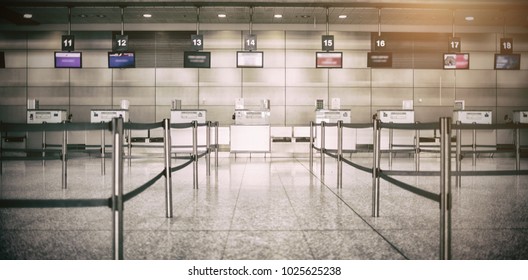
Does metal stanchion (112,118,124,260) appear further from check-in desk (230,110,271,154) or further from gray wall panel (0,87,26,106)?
gray wall panel (0,87,26,106)

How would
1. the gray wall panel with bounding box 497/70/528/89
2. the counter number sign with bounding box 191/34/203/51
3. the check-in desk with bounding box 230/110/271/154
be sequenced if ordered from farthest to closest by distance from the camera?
the gray wall panel with bounding box 497/70/528/89, the counter number sign with bounding box 191/34/203/51, the check-in desk with bounding box 230/110/271/154

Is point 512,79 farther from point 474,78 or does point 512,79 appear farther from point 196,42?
point 196,42

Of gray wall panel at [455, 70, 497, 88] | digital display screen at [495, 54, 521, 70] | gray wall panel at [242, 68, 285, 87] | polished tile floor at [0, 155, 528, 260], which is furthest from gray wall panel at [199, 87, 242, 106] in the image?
digital display screen at [495, 54, 521, 70]

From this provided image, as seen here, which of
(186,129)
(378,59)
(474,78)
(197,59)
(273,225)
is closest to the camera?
(273,225)

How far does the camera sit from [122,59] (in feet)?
30.0

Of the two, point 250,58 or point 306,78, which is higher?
point 250,58

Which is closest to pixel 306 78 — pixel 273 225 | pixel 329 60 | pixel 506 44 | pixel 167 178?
pixel 329 60

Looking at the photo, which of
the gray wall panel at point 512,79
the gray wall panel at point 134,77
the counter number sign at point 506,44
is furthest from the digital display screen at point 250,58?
the gray wall panel at point 512,79

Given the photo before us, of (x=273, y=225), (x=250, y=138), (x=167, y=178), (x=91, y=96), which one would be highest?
(x=91, y=96)

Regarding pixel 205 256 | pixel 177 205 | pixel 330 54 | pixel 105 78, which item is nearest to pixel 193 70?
pixel 105 78

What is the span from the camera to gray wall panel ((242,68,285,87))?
10.5m

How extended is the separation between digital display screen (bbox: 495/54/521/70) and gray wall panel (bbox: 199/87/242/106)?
6.29 meters

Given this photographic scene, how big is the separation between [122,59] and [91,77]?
190 cm

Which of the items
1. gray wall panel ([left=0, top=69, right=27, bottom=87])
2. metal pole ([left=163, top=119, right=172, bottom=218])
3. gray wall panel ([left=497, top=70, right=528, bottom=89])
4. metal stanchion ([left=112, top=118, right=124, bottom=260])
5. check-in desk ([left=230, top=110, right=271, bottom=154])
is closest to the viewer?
metal stanchion ([left=112, top=118, right=124, bottom=260])
